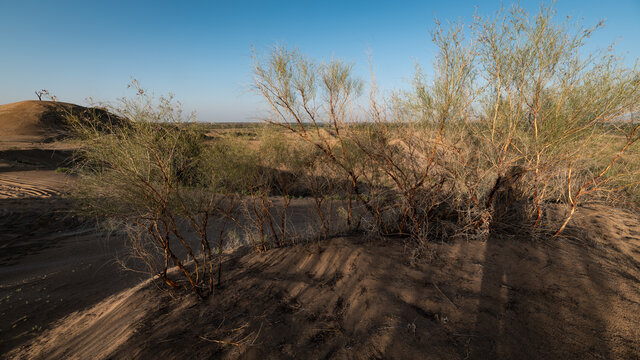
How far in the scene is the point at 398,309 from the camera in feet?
10.1

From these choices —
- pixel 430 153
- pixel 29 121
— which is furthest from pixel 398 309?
pixel 29 121

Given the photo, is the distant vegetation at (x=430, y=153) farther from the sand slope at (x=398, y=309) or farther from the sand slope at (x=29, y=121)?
the sand slope at (x=29, y=121)

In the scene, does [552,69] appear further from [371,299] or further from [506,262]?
[371,299]

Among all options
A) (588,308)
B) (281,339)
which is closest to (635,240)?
(588,308)

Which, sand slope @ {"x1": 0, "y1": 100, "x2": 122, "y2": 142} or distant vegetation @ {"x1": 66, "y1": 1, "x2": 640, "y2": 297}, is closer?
distant vegetation @ {"x1": 66, "y1": 1, "x2": 640, "y2": 297}

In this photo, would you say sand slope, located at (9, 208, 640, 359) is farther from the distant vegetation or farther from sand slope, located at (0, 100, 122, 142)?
sand slope, located at (0, 100, 122, 142)

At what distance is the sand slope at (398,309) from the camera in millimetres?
2660

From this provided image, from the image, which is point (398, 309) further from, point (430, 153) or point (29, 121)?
point (29, 121)

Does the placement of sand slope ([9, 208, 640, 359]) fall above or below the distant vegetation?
below

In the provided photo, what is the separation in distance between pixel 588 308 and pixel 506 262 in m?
0.90

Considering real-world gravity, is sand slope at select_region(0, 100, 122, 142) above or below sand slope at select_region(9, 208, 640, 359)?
above

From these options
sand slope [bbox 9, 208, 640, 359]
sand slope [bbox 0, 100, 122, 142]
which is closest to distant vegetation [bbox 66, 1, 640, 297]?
sand slope [bbox 9, 208, 640, 359]

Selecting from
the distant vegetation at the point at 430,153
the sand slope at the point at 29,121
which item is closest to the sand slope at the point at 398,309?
the distant vegetation at the point at 430,153

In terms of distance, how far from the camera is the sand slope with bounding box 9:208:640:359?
2660 mm
